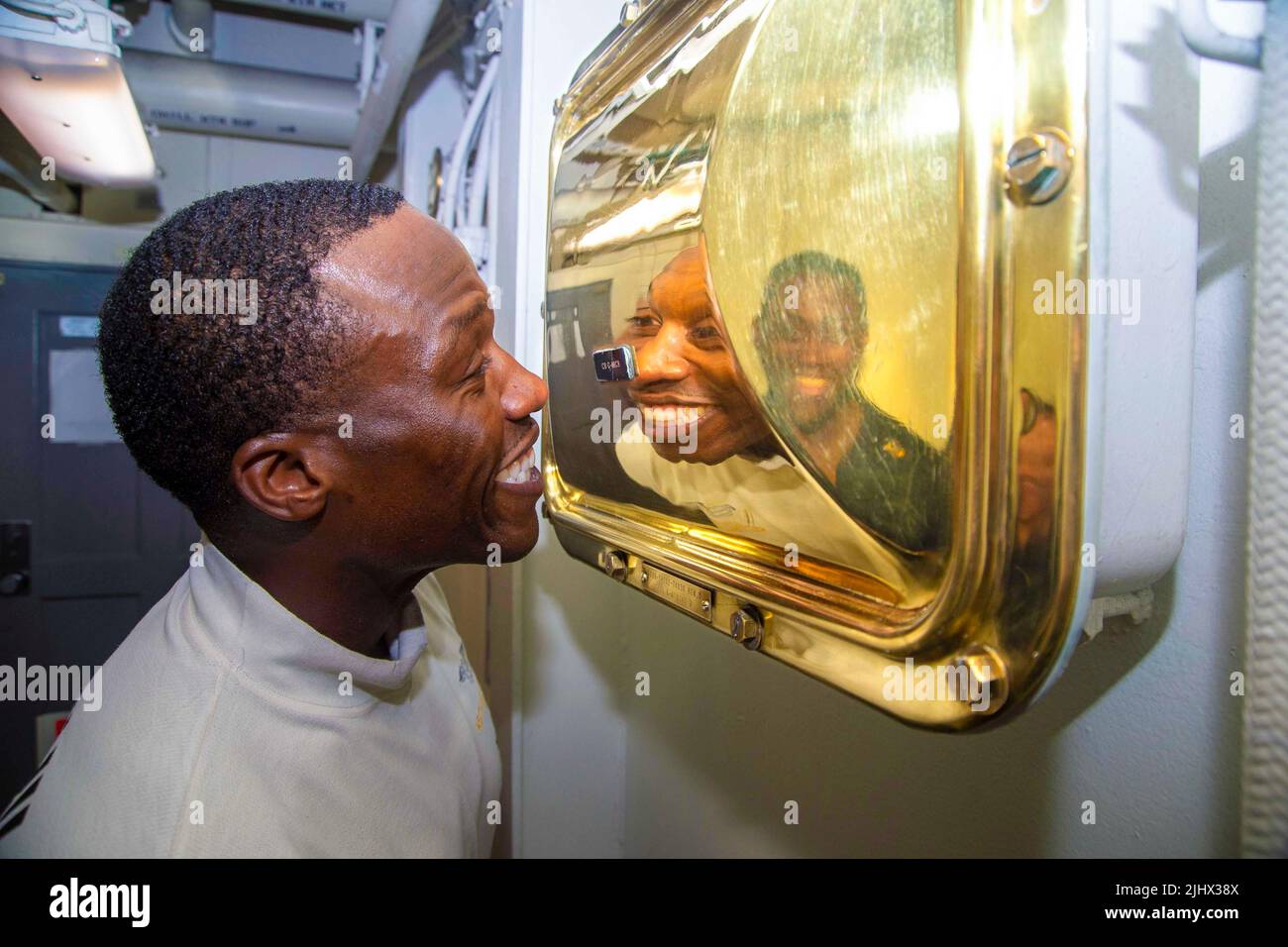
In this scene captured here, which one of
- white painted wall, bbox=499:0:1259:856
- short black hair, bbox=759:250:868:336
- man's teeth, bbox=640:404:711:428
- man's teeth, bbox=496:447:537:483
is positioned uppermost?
short black hair, bbox=759:250:868:336

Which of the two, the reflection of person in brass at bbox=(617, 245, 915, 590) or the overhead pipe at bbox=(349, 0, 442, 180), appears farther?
the overhead pipe at bbox=(349, 0, 442, 180)

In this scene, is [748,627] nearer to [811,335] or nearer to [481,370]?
[811,335]

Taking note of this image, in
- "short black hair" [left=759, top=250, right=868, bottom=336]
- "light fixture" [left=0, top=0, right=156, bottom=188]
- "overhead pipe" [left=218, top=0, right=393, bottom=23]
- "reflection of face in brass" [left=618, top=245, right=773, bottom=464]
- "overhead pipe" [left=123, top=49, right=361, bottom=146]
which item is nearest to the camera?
"short black hair" [left=759, top=250, right=868, bottom=336]

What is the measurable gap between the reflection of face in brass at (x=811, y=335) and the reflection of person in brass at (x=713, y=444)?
0.12 ft

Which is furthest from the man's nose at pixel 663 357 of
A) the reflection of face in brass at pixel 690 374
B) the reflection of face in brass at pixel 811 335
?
the reflection of face in brass at pixel 811 335

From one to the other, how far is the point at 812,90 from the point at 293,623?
0.66 m

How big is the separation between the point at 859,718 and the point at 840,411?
47cm

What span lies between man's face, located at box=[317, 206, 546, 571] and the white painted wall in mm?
372

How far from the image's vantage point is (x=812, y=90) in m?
0.50

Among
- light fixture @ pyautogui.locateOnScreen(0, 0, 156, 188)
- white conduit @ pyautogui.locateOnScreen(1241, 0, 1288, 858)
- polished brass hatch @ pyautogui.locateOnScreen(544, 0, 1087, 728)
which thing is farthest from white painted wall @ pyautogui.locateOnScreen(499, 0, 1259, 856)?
light fixture @ pyautogui.locateOnScreen(0, 0, 156, 188)

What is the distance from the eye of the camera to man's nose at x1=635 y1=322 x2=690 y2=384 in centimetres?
64

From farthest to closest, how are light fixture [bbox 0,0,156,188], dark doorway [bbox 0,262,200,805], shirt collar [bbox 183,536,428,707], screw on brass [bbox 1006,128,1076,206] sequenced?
1. dark doorway [bbox 0,262,200,805]
2. light fixture [bbox 0,0,156,188]
3. shirt collar [bbox 183,536,428,707]
4. screw on brass [bbox 1006,128,1076,206]

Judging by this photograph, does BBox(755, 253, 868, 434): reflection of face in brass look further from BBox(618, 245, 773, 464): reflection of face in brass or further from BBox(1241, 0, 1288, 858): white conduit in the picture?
BBox(1241, 0, 1288, 858): white conduit

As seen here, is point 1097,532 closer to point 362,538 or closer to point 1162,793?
point 1162,793
